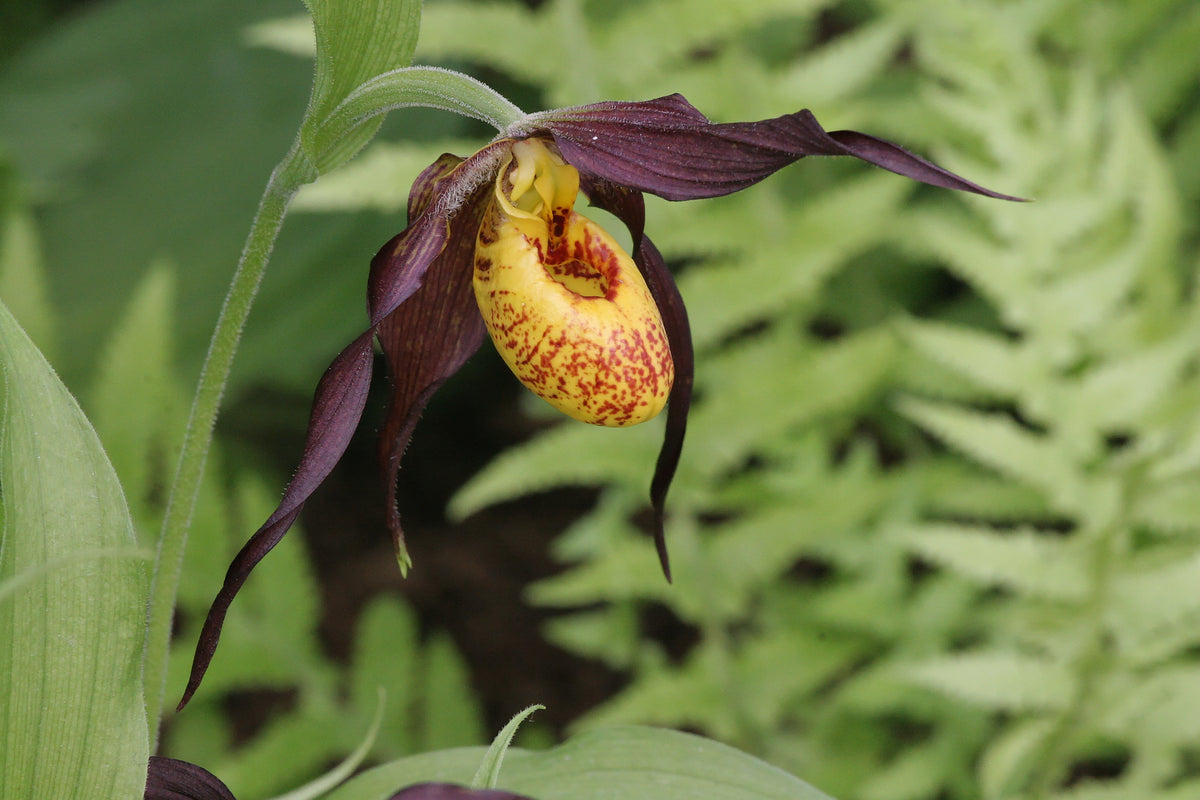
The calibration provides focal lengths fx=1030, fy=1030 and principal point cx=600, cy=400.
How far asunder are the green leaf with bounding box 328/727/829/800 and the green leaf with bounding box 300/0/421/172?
1.30 feet

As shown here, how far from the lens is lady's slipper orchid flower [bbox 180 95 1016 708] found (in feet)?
1.86

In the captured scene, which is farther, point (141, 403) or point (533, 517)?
point (533, 517)

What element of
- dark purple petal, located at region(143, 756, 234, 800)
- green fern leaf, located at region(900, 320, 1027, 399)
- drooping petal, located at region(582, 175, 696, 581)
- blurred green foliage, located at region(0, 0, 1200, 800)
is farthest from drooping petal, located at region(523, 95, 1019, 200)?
green fern leaf, located at region(900, 320, 1027, 399)

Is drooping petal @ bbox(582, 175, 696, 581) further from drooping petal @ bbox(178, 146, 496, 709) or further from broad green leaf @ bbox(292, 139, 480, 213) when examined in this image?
broad green leaf @ bbox(292, 139, 480, 213)

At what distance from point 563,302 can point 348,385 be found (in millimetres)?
142

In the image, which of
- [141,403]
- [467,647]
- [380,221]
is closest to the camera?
[141,403]

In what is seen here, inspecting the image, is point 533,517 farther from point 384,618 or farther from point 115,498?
point 115,498

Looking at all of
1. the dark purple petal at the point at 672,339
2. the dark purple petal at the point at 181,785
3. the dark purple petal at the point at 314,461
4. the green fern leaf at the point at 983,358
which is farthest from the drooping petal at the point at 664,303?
the green fern leaf at the point at 983,358

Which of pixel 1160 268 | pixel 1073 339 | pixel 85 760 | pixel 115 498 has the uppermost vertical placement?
pixel 1160 268

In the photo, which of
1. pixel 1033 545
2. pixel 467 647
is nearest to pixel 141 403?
pixel 467 647

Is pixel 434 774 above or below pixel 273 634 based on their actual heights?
below

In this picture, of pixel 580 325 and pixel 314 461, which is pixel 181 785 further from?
pixel 580 325

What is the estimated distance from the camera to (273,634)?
4.71 feet

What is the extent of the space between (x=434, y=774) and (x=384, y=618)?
0.92 metres
